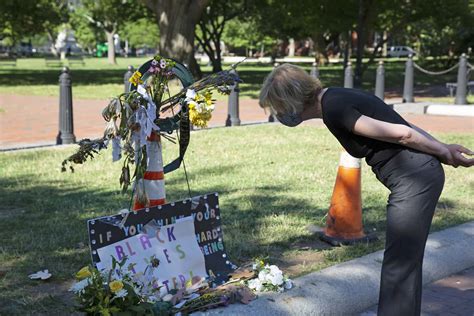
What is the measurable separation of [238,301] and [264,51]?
6878cm

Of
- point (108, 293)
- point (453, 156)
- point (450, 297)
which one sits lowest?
point (450, 297)

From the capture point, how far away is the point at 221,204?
6.20m

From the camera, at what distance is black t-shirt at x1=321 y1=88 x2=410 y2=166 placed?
3.12 m

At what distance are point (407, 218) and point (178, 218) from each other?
135 cm

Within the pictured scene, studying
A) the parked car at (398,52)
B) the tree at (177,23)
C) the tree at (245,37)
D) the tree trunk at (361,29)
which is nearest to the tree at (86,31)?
the tree at (245,37)

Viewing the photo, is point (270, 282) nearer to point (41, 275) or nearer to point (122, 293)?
point (122, 293)

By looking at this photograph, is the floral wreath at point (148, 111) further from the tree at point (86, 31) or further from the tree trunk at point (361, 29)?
the tree at point (86, 31)

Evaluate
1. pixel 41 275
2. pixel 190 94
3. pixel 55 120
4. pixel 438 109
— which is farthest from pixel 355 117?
pixel 438 109

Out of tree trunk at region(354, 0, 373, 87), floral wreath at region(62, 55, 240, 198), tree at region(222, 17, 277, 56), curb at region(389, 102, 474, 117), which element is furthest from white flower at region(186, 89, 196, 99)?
tree at region(222, 17, 277, 56)

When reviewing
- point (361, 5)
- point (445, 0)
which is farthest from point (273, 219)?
point (445, 0)

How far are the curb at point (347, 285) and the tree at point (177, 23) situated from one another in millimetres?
16205

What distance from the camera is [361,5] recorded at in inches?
878

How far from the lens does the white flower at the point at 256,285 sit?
387cm

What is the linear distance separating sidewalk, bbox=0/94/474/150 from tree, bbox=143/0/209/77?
3494mm
